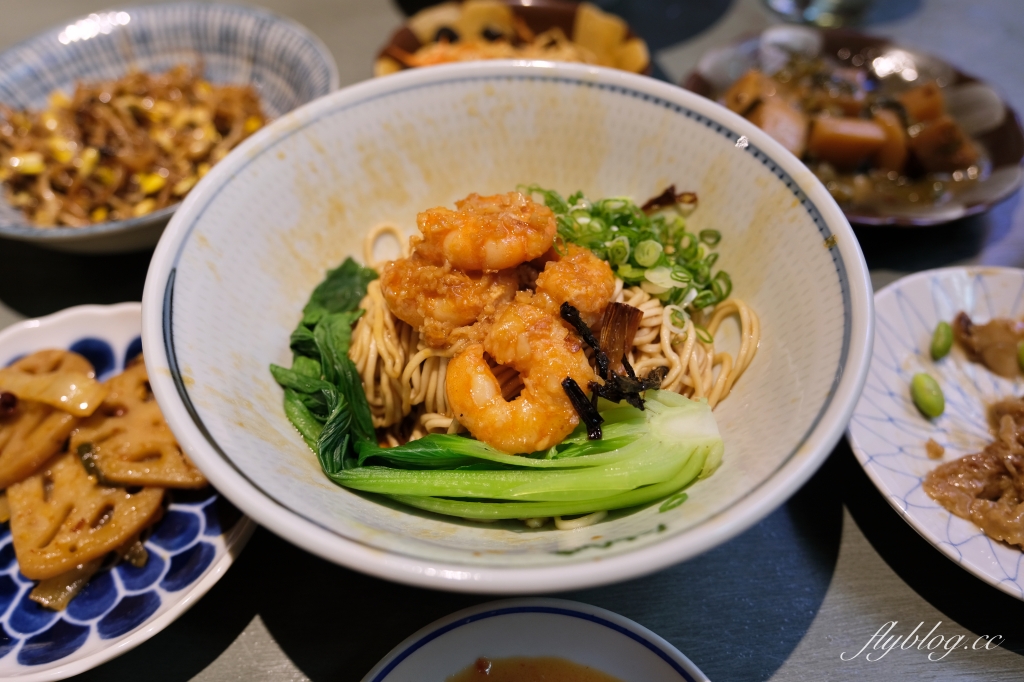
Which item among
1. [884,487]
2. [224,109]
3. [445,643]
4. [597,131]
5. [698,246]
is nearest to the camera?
[445,643]

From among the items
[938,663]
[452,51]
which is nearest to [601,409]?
[938,663]

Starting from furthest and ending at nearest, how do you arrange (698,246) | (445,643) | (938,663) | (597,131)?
(597,131) → (698,246) → (938,663) → (445,643)

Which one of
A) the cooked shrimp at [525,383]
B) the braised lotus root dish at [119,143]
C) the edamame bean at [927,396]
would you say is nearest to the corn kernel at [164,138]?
the braised lotus root dish at [119,143]

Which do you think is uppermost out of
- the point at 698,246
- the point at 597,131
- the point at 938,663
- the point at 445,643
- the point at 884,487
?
the point at 597,131

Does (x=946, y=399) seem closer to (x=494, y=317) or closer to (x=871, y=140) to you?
(x=871, y=140)

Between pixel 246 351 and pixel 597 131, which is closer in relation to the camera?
pixel 246 351

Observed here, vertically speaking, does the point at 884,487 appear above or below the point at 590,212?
below

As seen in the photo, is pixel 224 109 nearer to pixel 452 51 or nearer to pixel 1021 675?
pixel 452 51
